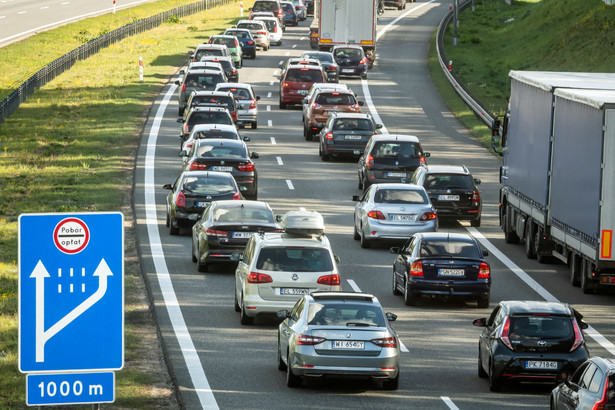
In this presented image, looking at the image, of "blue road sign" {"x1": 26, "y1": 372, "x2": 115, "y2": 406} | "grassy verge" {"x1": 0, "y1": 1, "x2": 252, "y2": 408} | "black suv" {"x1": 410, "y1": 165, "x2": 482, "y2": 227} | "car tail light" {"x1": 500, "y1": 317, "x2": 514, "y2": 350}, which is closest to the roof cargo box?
"grassy verge" {"x1": 0, "y1": 1, "x2": 252, "y2": 408}

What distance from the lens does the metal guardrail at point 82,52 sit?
5494 centimetres

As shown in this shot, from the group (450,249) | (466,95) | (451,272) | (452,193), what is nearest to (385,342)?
(451,272)

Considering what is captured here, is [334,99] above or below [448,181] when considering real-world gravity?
above

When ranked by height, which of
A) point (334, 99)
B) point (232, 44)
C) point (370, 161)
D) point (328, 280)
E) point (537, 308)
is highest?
point (232, 44)

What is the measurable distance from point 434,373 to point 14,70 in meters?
56.5

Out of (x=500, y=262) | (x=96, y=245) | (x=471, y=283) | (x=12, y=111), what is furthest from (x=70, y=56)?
(x=96, y=245)

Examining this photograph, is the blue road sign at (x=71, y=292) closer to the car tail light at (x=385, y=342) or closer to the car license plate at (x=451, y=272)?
the car tail light at (x=385, y=342)

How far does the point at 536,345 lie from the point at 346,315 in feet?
8.34

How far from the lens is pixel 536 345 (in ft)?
58.9

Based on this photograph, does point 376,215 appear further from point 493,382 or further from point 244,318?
point 493,382

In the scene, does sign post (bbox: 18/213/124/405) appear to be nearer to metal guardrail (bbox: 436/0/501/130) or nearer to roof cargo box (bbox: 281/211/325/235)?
roof cargo box (bbox: 281/211/325/235)

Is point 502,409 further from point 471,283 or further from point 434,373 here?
point 471,283

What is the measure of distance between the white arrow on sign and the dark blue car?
66.4 metres

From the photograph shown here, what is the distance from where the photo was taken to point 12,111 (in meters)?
54.7
